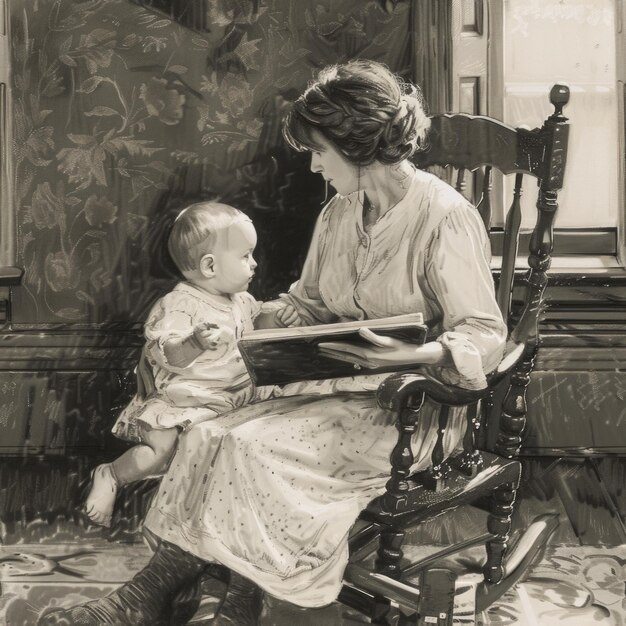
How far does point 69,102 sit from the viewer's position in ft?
9.18

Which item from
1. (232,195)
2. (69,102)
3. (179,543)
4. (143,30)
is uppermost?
(143,30)

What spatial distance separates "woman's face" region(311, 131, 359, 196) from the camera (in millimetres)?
2242

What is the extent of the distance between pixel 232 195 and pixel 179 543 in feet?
3.55

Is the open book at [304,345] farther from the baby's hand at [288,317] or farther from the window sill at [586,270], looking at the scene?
the window sill at [586,270]

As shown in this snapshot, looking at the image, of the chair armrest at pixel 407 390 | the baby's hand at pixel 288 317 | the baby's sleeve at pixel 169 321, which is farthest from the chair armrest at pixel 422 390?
the baby's sleeve at pixel 169 321

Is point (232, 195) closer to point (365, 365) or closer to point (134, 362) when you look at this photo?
point (134, 362)

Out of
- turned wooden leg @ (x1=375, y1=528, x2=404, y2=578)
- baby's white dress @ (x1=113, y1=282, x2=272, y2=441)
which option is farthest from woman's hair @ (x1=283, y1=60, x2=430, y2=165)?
turned wooden leg @ (x1=375, y1=528, x2=404, y2=578)

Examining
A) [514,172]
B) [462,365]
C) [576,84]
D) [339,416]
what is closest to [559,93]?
[514,172]

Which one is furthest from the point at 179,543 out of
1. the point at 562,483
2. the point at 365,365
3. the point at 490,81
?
the point at 490,81

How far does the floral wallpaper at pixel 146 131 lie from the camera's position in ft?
9.02

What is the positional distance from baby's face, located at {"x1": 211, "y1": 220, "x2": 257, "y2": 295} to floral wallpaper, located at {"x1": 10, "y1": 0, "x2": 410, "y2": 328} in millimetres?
448

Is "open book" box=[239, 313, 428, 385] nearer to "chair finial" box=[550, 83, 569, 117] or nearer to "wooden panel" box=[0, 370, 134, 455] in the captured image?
"chair finial" box=[550, 83, 569, 117]

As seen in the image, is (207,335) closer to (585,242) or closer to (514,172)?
(514,172)

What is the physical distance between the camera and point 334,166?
89.4 inches
